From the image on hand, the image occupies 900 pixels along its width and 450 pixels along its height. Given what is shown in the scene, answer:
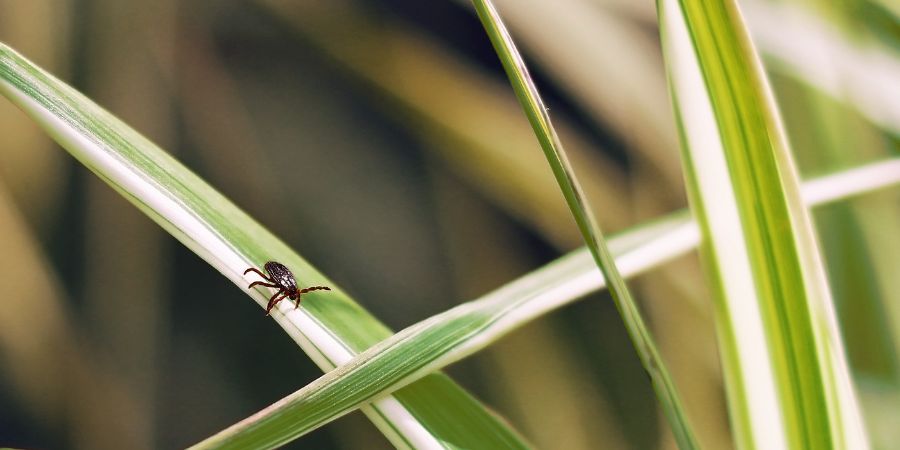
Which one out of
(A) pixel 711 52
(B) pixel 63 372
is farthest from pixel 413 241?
A: (A) pixel 711 52

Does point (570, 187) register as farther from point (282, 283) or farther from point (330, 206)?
point (330, 206)

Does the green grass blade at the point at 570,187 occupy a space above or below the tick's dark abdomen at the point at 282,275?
below

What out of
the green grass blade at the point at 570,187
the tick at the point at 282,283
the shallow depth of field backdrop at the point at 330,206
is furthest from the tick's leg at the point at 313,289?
the shallow depth of field backdrop at the point at 330,206

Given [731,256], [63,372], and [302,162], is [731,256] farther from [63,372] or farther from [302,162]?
[63,372]

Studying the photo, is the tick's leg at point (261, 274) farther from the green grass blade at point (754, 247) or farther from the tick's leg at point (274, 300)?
the green grass blade at point (754, 247)

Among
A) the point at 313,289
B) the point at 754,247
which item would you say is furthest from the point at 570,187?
the point at 313,289
